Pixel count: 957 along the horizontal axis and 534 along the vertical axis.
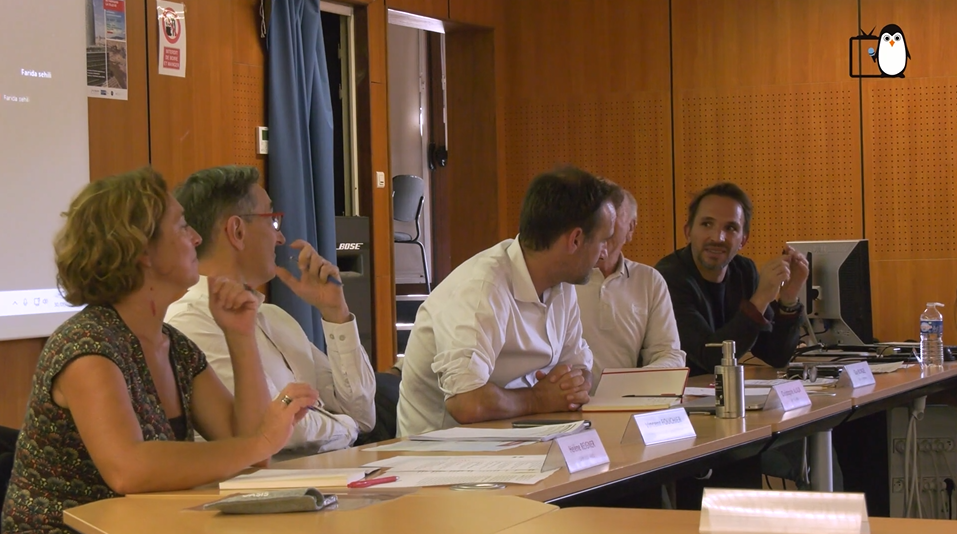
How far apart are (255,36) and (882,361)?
3.66m

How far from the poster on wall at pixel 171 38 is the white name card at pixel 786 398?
357 centimetres


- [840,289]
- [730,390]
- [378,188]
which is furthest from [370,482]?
[378,188]

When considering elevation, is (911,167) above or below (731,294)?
above

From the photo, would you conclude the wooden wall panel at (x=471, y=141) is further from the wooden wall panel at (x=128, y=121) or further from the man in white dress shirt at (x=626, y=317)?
the man in white dress shirt at (x=626, y=317)

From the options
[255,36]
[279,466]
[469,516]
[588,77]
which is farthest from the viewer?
[588,77]

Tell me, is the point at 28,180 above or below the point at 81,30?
below

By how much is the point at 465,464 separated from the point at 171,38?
385cm

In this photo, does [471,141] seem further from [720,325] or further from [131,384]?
[131,384]

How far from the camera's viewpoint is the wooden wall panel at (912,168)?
693 centimetres

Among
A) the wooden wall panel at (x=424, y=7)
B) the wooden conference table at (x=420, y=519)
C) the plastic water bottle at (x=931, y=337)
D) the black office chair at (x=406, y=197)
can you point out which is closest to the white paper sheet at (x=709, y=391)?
the plastic water bottle at (x=931, y=337)

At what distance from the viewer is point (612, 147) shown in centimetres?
745

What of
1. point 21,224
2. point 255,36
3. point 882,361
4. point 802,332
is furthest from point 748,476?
point 255,36

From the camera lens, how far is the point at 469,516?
1.52 metres

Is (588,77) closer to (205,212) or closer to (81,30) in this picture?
(81,30)
